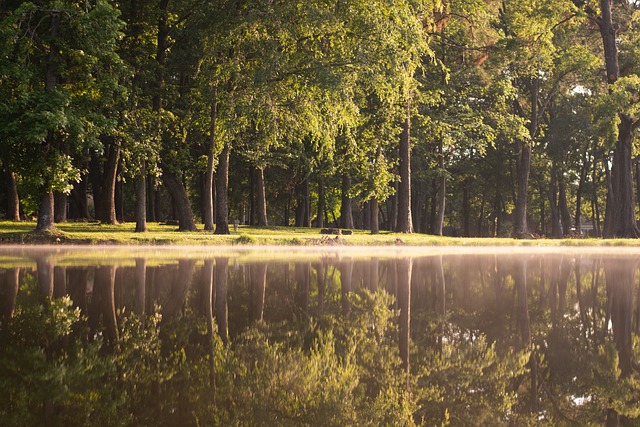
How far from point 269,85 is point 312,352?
2300 centimetres

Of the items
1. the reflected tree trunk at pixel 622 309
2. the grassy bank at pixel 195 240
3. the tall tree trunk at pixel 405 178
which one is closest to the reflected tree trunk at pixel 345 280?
the reflected tree trunk at pixel 622 309

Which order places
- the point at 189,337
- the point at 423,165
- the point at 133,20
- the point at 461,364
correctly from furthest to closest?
the point at 423,165, the point at 133,20, the point at 189,337, the point at 461,364

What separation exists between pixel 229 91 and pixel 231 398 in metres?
26.7

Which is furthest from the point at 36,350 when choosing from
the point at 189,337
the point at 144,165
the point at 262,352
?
the point at 144,165

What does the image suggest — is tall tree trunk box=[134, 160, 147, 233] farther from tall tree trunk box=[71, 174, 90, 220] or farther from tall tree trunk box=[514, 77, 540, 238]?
tall tree trunk box=[514, 77, 540, 238]

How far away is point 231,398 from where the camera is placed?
4910 millimetres

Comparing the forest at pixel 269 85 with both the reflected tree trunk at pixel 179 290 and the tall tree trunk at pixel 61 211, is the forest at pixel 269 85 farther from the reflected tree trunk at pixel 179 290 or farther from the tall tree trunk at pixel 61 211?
the reflected tree trunk at pixel 179 290

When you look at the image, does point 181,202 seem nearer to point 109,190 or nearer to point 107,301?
point 109,190

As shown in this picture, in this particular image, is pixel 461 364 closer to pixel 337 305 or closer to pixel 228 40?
pixel 337 305

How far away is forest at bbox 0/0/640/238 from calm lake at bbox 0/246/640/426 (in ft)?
46.0

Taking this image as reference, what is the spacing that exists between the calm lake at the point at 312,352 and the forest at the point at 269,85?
14018mm

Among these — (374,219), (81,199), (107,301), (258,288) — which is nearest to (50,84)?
(258,288)

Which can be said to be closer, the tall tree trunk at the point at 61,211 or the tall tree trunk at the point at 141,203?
the tall tree trunk at the point at 141,203

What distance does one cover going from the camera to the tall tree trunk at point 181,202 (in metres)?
34.8
